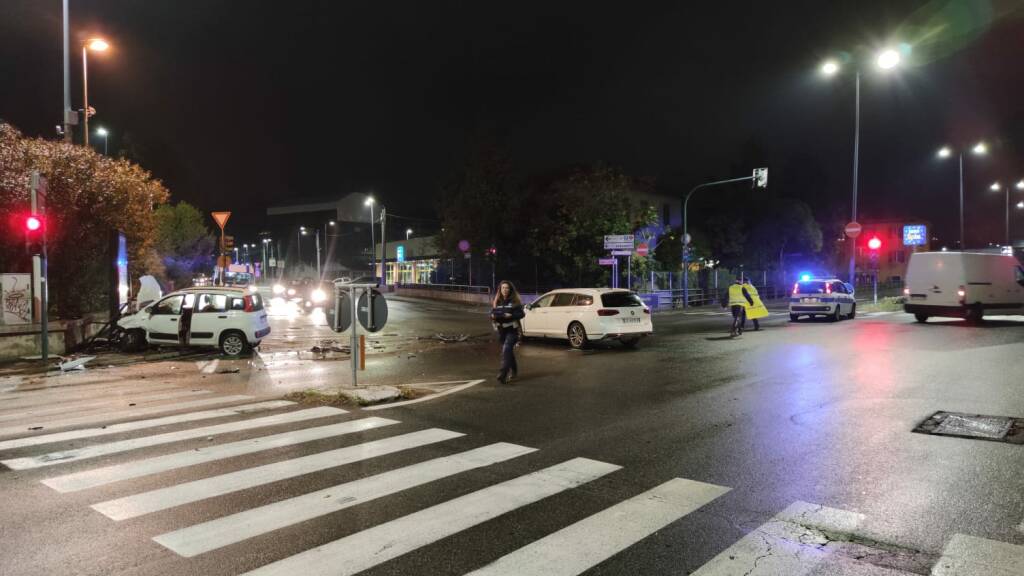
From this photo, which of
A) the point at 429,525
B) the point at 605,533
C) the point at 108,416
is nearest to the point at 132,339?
the point at 108,416

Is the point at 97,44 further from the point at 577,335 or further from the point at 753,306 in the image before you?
the point at 753,306

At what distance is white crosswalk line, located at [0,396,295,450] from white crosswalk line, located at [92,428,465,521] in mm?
2678

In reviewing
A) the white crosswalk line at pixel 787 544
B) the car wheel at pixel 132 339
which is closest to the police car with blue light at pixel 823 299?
the white crosswalk line at pixel 787 544

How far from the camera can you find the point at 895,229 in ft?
280

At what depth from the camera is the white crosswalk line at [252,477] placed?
15.5ft

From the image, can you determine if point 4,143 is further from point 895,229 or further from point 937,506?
point 895,229

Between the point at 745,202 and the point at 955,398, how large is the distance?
44.7 meters

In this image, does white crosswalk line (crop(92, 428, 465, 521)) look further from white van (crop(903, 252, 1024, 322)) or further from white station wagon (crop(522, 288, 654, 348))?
white van (crop(903, 252, 1024, 322))

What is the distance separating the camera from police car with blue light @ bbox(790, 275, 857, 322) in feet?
74.9

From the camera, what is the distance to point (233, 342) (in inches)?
591

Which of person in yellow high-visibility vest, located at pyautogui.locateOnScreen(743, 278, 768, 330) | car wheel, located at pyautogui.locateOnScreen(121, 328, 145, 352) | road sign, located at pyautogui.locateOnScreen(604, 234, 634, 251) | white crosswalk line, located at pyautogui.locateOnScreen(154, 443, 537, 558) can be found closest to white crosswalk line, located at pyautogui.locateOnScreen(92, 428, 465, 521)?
white crosswalk line, located at pyautogui.locateOnScreen(154, 443, 537, 558)

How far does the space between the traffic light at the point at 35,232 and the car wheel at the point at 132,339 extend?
2828 mm

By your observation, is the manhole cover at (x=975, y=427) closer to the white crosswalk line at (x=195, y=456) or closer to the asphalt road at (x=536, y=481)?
the asphalt road at (x=536, y=481)

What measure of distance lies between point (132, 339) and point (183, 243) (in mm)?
35869
